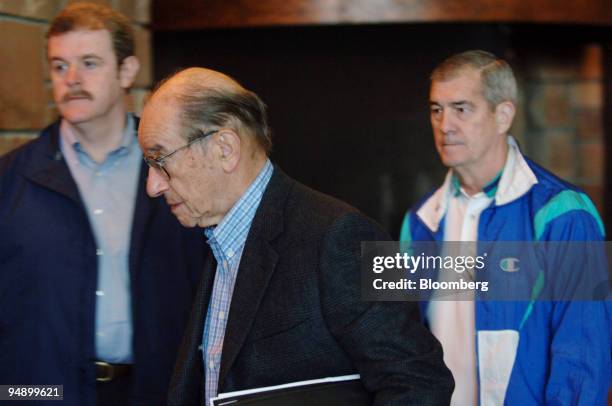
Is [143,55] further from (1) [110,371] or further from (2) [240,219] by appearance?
(2) [240,219]

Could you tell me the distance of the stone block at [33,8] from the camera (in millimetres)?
2859

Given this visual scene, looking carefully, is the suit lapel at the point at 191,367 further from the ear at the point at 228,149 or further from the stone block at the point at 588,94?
the stone block at the point at 588,94

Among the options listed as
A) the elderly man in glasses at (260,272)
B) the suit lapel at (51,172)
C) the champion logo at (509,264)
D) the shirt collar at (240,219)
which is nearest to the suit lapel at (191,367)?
the elderly man in glasses at (260,272)

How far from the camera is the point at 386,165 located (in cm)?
432

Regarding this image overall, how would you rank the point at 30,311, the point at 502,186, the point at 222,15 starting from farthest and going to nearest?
the point at 222,15 → the point at 502,186 → the point at 30,311

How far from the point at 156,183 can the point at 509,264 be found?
1.06 m

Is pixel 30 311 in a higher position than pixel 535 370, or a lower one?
higher

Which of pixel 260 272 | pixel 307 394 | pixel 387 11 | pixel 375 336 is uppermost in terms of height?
pixel 387 11

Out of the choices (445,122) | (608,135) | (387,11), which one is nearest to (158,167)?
(445,122)

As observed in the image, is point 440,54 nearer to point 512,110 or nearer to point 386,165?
point 386,165

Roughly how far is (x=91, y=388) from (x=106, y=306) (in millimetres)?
221

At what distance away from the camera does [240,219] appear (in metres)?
1.93

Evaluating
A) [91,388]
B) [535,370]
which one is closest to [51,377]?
[91,388]

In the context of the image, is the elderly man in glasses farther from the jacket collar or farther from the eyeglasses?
the jacket collar
